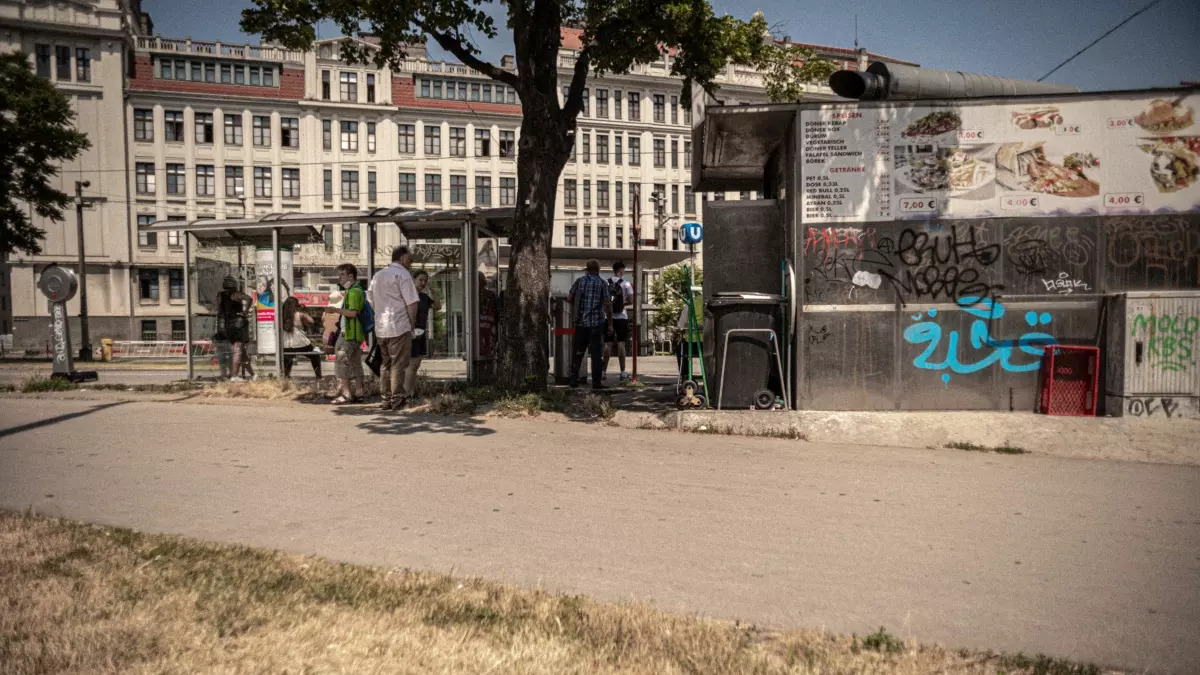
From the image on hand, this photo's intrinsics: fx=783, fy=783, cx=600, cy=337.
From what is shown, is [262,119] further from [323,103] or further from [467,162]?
[467,162]

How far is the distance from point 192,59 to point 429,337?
53.3 m

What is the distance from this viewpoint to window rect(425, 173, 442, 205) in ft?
195

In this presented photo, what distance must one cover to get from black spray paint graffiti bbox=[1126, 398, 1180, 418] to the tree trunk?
6.70m

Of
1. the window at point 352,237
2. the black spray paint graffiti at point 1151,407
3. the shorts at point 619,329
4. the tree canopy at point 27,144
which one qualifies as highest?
the tree canopy at point 27,144

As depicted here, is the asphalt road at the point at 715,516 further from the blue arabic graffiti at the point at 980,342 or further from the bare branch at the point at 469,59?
the bare branch at the point at 469,59

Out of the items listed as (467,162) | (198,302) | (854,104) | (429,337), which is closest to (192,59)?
(467,162)

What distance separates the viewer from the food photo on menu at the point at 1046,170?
327 inches

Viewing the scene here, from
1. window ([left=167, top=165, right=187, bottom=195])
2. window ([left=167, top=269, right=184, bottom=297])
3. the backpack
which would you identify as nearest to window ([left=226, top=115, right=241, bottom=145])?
window ([left=167, top=165, right=187, bottom=195])

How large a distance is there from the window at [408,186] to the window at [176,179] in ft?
48.4

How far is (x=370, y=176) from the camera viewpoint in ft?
191

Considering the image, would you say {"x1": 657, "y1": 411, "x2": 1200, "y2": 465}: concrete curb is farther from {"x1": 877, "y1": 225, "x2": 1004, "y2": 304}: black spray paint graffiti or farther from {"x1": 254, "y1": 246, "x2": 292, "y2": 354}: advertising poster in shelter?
{"x1": 254, "y1": 246, "x2": 292, "y2": 354}: advertising poster in shelter

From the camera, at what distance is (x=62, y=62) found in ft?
169

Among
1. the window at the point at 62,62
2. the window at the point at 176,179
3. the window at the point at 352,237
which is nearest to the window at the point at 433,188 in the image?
the window at the point at 176,179

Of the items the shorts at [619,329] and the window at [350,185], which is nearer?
the shorts at [619,329]
